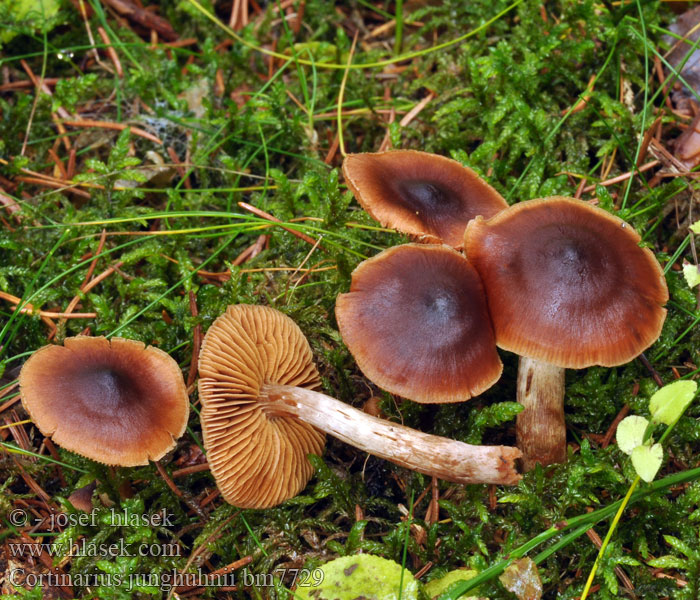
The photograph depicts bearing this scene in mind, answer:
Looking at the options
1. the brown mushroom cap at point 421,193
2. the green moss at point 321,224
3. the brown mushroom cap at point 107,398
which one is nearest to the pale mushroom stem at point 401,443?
the green moss at point 321,224

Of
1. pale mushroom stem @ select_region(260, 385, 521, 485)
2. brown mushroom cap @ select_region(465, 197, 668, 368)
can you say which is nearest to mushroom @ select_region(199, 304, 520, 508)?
pale mushroom stem @ select_region(260, 385, 521, 485)

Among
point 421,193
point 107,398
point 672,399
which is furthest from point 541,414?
point 107,398

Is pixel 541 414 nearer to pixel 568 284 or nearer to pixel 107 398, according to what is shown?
pixel 568 284

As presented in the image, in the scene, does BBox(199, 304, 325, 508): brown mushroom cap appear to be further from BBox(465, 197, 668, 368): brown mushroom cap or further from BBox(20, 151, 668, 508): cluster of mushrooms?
BBox(465, 197, 668, 368): brown mushroom cap

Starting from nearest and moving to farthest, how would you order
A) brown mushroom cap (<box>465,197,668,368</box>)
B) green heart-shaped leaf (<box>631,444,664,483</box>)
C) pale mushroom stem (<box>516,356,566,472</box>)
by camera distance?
green heart-shaped leaf (<box>631,444,664,483</box>)
brown mushroom cap (<box>465,197,668,368</box>)
pale mushroom stem (<box>516,356,566,472</box>)

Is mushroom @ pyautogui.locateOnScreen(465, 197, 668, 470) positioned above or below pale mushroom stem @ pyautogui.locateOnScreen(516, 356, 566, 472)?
above

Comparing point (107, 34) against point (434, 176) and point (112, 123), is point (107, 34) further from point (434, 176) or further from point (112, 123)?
point (434, 176)

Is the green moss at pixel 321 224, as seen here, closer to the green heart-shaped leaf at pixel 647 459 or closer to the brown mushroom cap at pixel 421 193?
the brown mushroom cap at pixel 421 193
